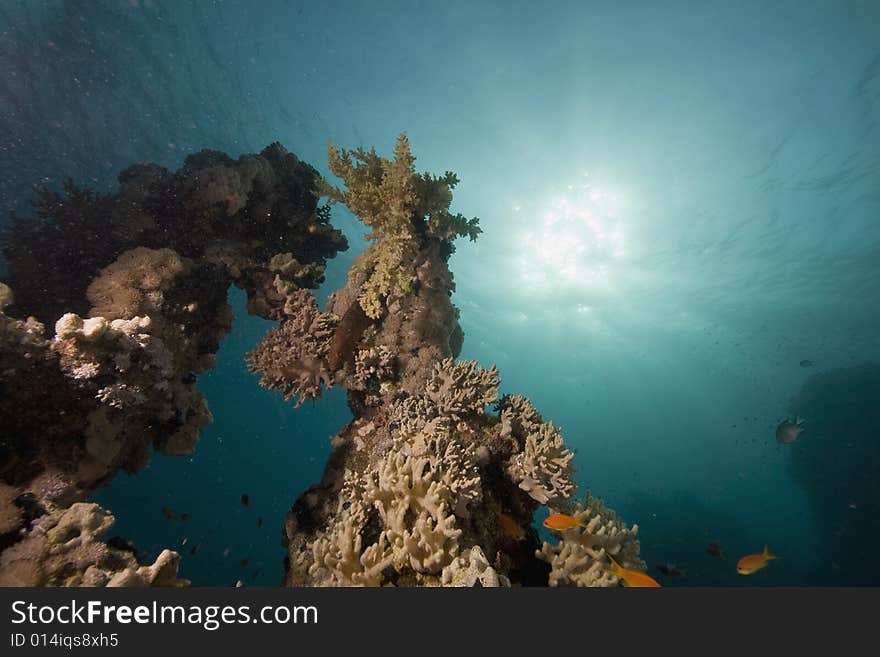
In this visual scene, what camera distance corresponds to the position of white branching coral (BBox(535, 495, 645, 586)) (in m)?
3.57

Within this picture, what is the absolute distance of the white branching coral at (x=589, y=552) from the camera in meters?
3.57

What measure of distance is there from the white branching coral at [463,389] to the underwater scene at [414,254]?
2.0 inches

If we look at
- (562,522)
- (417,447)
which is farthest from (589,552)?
(417,447)

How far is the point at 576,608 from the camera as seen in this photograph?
290cm

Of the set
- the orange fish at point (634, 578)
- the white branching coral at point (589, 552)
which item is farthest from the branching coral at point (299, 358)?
the orange fish at point (634, 578)

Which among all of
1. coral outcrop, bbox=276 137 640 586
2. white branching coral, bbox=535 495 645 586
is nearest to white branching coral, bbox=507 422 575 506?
coral outcrop, bbox=276 137 640 586

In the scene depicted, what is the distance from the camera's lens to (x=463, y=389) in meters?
5.29

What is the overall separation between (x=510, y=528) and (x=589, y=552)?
2.82 feet

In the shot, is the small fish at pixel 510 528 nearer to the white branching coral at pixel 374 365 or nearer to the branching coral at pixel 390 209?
the white branching coral at pixel 374 365

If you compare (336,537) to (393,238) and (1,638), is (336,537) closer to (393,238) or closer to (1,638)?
(1,638)

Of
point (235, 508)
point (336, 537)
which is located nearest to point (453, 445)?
point (336, 537)

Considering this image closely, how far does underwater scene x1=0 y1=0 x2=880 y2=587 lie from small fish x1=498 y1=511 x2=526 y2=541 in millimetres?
91

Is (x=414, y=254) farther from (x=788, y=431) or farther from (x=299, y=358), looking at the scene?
(x=788, y=431)

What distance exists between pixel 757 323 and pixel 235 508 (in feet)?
245
